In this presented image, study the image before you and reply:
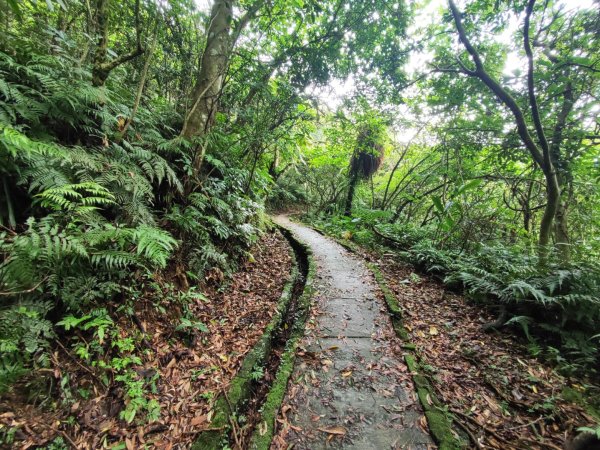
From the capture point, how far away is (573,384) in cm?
269

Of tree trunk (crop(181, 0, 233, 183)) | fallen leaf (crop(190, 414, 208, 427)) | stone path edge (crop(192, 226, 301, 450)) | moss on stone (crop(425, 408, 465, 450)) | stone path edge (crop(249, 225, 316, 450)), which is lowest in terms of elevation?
fallen leaf (crop(190, 414, 208, 427))

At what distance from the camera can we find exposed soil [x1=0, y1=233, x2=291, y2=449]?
1922mm

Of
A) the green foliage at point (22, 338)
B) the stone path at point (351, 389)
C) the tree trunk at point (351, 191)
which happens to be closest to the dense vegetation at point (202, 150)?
the green foliage at point (22, 338)

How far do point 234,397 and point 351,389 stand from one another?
4.07 ft

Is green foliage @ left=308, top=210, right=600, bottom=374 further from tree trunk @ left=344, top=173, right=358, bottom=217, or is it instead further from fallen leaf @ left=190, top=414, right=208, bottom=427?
tree trunk @ left=344, top=173, right=358, bottom=217

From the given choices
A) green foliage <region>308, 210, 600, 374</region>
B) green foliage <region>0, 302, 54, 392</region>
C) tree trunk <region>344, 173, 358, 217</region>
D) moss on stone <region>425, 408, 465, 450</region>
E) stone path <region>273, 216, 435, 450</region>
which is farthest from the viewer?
tree trunk <region>344, 173, 358, 217</region>

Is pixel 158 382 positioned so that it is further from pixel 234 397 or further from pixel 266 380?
pixel 266 380

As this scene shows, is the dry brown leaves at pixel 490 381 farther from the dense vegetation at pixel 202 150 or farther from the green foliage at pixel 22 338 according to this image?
the green foliage at pixel 22 338

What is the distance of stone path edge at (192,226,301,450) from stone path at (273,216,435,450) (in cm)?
Result: 47

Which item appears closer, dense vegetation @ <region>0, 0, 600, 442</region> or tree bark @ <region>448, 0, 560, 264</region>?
dense vegetation @ <region>0, 0, 600, 442</region>

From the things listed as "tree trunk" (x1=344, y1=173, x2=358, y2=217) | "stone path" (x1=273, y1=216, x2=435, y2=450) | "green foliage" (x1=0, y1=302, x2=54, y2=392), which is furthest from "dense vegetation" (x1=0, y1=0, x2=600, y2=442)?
"tree trunk" (x1=344, y1=173, x2=358, y2=217)

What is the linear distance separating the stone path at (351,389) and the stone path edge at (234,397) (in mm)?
471

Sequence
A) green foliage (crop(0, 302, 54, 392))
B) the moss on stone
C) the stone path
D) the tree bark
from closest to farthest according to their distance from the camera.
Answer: green foliage (crop(0, 302, 54, 392)) < the moss on stone < the stone path < the tree bark

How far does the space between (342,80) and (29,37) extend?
563 centimetres
